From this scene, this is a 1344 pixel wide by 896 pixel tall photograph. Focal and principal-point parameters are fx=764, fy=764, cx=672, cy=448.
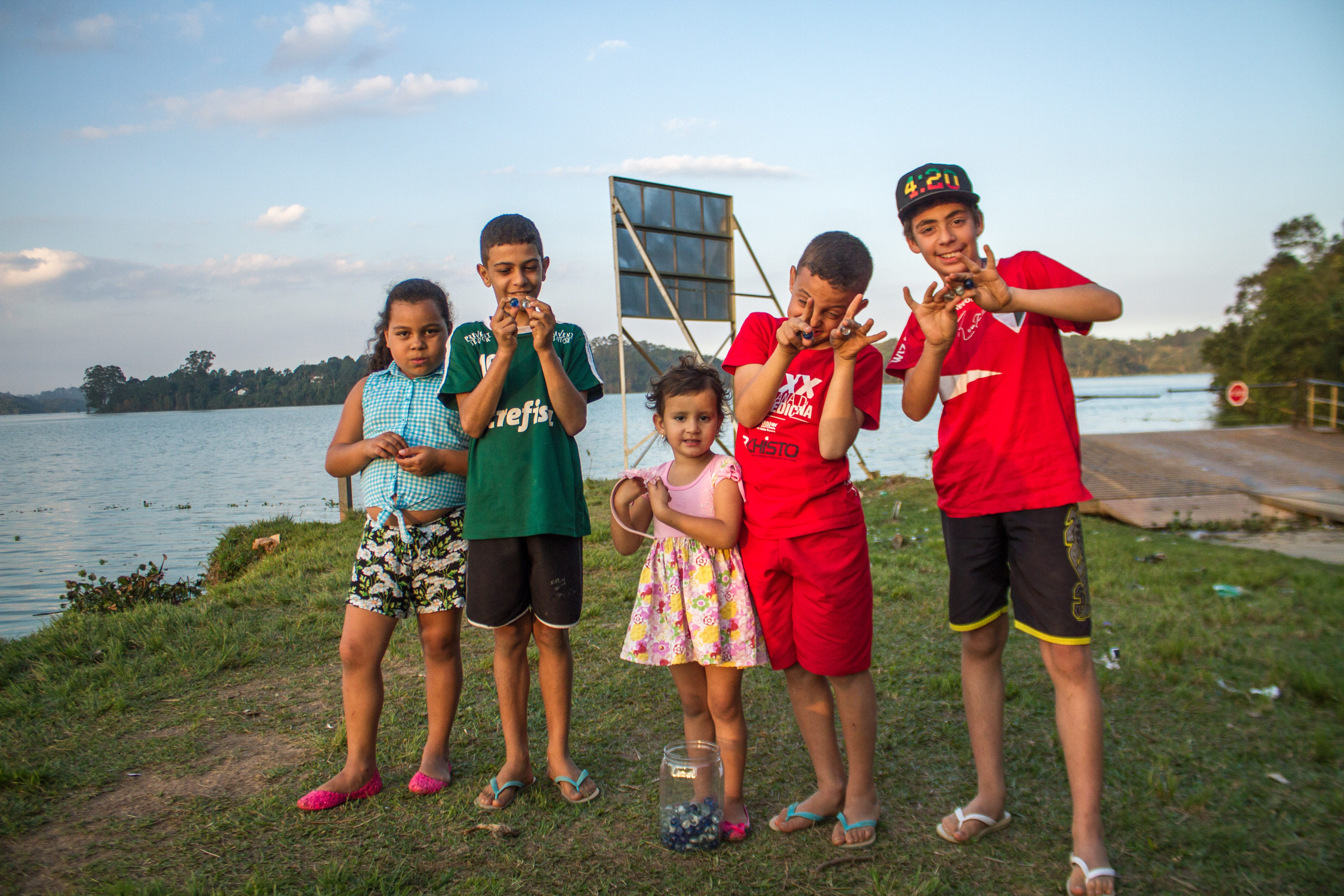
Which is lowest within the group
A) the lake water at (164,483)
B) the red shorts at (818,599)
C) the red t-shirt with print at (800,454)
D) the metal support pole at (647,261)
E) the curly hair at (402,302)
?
the lake water at (164,483)

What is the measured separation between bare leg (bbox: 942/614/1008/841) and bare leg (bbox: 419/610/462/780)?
180 centimetres

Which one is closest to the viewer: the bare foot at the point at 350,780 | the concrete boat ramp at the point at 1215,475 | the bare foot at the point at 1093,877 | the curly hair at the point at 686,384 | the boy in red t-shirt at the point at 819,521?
the bare foot at the point at 1093,877

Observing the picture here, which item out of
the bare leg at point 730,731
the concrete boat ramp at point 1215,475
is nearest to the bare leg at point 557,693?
the bare leg at point 730,731

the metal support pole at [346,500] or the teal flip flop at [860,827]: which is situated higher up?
the metal support pole at [346,500]

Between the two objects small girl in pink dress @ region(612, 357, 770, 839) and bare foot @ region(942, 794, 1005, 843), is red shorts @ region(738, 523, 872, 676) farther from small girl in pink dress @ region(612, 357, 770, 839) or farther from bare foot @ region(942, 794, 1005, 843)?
bare foot @ region(942, 794, 1005, 843)

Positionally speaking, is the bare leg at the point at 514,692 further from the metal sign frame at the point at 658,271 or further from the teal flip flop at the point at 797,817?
the metal sign frame at the point at 658,271

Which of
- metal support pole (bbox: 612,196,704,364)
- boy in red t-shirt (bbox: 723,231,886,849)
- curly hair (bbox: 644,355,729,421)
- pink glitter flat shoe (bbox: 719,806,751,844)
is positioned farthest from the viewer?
metal support pole (bbox: 612,196,704,364)

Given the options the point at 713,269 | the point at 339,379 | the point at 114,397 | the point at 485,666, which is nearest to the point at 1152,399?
the point at 713,269

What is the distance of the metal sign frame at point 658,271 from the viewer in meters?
11.5

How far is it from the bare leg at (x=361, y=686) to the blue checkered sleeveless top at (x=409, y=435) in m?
0.37

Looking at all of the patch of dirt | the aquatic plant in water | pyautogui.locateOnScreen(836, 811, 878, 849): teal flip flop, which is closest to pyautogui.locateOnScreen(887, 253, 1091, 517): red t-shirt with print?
pyautogui.locateOnScreen(836, 811, 878, 849): teal flip flop

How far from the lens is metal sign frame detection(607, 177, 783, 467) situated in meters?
11.5

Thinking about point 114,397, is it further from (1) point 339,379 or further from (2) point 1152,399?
(2) point 1152,399

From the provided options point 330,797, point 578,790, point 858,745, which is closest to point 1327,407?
point 858,745
